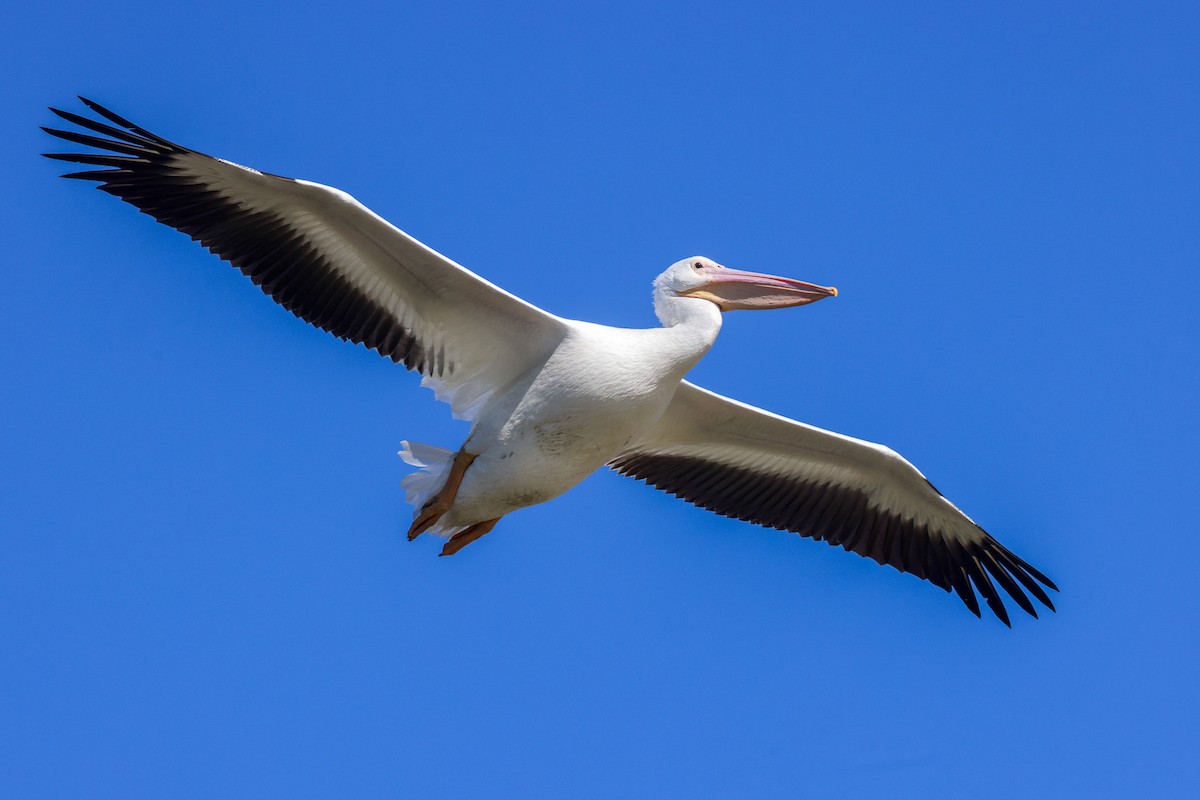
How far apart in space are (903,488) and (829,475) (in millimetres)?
486

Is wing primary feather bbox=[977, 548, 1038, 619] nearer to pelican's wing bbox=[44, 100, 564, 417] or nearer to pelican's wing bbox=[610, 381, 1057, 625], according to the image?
pelican's wing bbox=[610, 381, 1057, 625]

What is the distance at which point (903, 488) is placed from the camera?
10.7 meters

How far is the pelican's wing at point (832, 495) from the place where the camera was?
10.5 m

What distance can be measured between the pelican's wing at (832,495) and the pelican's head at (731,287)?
0.90 metres

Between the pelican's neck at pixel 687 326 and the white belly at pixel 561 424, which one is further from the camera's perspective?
the pelican's neck at pixel 687 326

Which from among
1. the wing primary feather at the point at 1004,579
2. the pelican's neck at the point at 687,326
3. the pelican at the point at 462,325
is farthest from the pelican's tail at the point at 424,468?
the wing primary feather at the point at 1004,579

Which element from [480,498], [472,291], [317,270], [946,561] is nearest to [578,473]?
[480,498]

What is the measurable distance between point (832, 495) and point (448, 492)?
9.26ft

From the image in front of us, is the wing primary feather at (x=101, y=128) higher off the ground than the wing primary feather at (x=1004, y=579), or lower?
lower

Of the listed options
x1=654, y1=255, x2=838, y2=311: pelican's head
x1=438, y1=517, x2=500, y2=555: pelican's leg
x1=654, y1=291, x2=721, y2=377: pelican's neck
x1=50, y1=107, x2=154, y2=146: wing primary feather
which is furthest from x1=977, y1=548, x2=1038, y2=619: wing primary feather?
x1=50, y1=107, x2=154, y2=146: wing primary feather

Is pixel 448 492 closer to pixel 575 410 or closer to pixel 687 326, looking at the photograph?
pixel 575 410

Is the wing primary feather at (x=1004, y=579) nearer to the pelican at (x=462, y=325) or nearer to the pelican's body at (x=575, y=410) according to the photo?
the pelican at (x=462, y=325)

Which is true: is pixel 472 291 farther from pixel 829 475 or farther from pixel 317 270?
pixel 829 475

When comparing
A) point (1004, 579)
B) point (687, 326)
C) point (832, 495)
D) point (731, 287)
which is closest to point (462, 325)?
point (687, 326)
